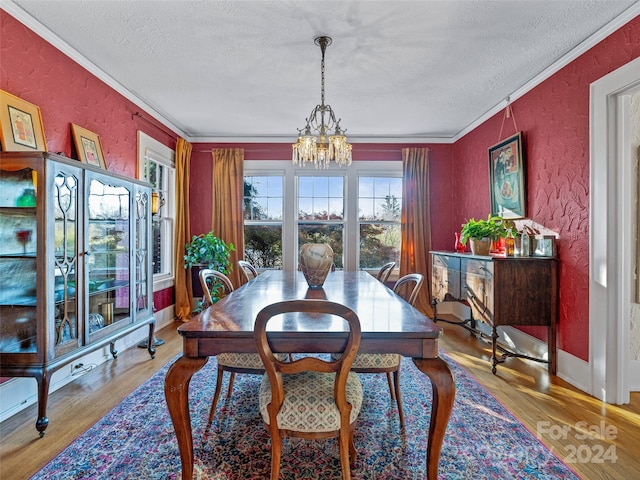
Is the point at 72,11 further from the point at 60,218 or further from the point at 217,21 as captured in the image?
the point at 60,218

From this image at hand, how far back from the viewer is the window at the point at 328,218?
5.14 meters

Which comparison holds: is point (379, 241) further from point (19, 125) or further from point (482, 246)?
point (19, 125)

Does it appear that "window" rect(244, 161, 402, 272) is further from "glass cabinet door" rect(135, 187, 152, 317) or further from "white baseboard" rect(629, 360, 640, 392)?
"white baseboard" rect(629, 360, 640, 392)

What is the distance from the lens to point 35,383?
2.35m

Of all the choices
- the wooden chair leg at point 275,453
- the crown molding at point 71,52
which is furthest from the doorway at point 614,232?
the crown molding at point 71,52

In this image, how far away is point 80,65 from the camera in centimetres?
281

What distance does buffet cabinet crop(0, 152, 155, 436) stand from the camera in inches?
77.6

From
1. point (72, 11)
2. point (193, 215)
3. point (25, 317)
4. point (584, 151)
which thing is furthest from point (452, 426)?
point (193, 215)

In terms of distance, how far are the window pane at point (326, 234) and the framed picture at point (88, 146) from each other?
2721mm

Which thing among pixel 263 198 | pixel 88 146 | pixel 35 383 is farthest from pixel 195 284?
pixel 35 383

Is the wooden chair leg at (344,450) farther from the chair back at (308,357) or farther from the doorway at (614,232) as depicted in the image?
the doorway at (614,232)

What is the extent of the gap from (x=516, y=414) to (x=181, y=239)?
13.4 feet

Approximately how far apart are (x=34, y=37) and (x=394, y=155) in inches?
160

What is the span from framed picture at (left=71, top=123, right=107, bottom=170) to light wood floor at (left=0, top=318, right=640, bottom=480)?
171 cm
